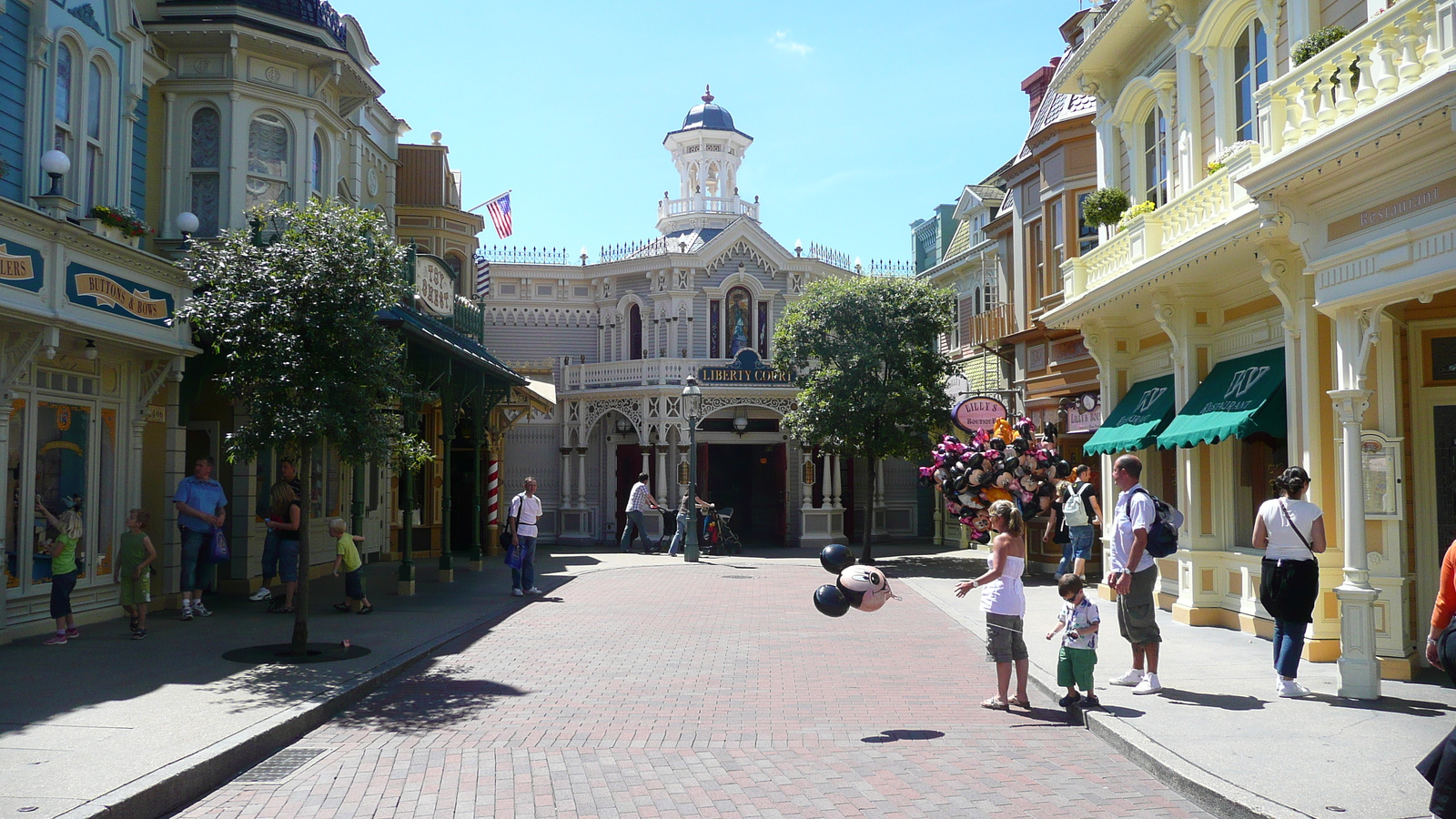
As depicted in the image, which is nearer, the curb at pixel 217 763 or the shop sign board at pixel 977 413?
the curb at pixel 217 763

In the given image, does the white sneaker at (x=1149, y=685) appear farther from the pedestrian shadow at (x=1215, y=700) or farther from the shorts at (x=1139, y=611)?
the shorts at (x=1139, y=611)

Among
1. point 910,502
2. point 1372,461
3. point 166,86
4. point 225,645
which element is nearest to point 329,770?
point 225,645

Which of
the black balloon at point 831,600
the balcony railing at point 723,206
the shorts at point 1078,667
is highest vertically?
the balcony railing at point 723,206

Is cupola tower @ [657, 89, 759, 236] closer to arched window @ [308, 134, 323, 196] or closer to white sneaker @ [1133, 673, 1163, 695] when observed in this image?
arched window @ [308, 134, 323, 196]

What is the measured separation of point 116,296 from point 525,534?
6116 mm

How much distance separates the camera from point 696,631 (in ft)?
40.7

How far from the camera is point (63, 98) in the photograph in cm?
1161

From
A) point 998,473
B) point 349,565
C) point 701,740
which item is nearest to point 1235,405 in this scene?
point 998,473

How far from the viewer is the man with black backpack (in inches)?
323

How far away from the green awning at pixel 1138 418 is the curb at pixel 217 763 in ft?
30.1

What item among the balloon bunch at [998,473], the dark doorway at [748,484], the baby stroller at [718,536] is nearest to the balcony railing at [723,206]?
the dark doorway at [748,484]

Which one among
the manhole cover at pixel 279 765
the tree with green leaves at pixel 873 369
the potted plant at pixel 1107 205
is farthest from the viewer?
the tree with green leaves at pixel 873 369

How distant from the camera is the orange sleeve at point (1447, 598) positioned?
5.30 meters

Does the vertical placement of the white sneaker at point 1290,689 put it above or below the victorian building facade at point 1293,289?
below
